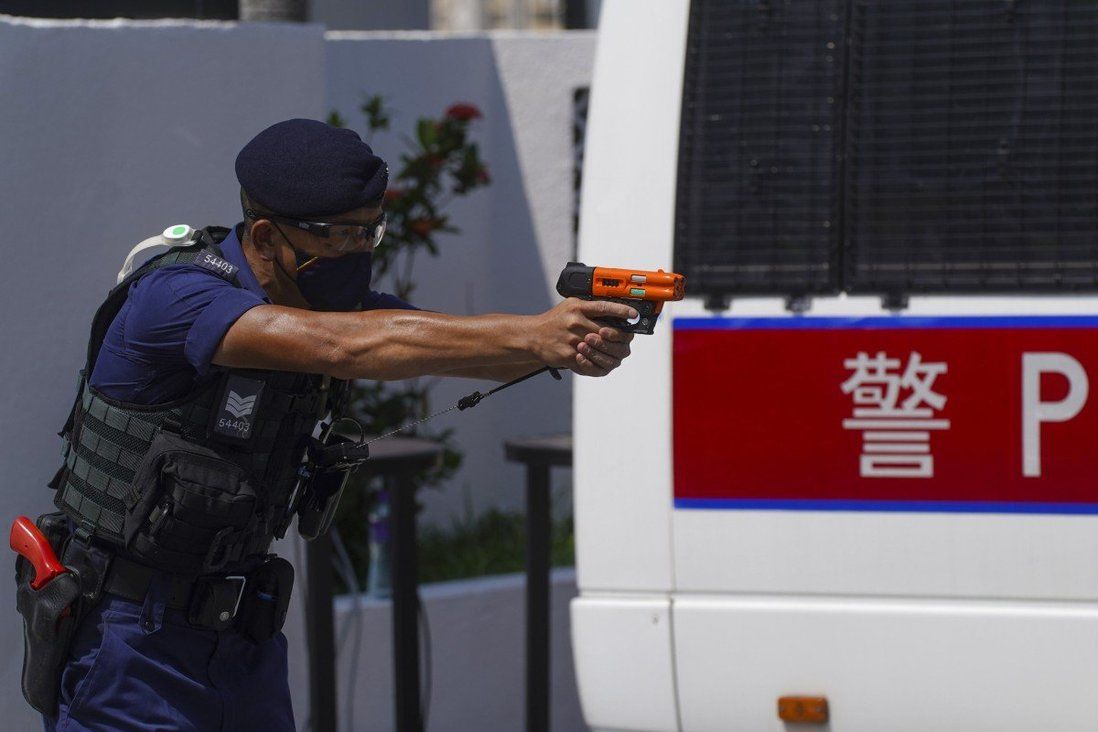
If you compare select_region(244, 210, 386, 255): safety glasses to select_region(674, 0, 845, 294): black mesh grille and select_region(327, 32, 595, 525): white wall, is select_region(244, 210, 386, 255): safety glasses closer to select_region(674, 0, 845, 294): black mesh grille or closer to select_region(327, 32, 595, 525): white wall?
select_region(674, 0, 845, 294): black mesh grille

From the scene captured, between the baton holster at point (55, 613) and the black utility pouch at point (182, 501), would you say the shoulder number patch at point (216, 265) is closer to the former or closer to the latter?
the black utility pouch at point (182, 501)

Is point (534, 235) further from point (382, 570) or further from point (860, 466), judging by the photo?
point (860, 466)

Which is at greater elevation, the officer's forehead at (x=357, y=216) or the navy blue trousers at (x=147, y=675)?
the officer's forehead at (x=357, y=216)

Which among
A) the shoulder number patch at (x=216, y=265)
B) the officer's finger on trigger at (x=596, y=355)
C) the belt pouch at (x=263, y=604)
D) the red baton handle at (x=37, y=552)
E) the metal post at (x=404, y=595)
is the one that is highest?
the shoulder number patch at (x=216, y=265)

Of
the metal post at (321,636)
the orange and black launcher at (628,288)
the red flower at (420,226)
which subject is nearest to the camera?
the orange and black launcher at (628,288)

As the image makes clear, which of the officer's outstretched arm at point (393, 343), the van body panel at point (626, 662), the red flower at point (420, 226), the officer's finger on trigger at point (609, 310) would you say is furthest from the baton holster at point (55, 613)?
the red flower at point (420, 226)

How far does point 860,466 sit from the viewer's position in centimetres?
284

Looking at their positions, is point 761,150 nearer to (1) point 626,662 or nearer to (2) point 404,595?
(1) point 626,662

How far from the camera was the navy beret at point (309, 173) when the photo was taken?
2570mm

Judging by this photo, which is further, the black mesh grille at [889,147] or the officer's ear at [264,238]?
the black mesh grille at [889,147]

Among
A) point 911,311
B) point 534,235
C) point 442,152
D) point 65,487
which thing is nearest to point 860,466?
point 911,311

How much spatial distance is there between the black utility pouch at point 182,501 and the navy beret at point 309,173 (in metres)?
0.44

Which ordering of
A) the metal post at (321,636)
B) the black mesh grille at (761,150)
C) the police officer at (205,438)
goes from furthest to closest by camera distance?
1. the metal post at (321,636)
2. the black mesh grille at (761,150)
3. the police officer at (205,438)

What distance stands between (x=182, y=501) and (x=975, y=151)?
5.04 ft
